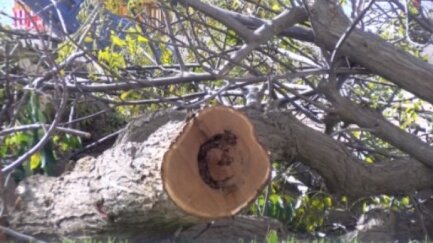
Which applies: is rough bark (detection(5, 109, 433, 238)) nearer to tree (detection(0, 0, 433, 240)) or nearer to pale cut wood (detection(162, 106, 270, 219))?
tree (detection(0, 0, 433, 240))

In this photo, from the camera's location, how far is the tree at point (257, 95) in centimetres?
562

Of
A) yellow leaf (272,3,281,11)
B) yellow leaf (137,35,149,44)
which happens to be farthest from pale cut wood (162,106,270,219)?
yellow leaf (272,3,281,11)

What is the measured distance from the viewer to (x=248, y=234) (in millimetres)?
6027

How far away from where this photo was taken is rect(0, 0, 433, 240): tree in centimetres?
562

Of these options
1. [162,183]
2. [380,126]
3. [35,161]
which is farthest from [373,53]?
[35,161]

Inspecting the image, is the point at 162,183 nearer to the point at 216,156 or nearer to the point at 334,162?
the point at 216,156

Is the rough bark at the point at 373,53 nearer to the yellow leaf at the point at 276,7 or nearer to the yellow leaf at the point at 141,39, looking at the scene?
the yellow leaf at the point at 276,7

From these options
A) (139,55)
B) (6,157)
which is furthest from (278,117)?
(6,157)

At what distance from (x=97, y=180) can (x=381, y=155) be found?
2.51 meters

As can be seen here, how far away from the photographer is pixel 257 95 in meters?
6.45

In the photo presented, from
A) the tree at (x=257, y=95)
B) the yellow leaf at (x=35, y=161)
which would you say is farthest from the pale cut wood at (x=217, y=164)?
the yellow leaf at (x=35, y=161)

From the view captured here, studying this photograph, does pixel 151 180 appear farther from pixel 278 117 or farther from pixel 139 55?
pixel 139 55

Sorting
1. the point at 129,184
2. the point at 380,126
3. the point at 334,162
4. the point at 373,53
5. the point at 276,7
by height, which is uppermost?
the point at 276,7

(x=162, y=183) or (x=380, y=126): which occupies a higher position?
(x=380, y=126)
